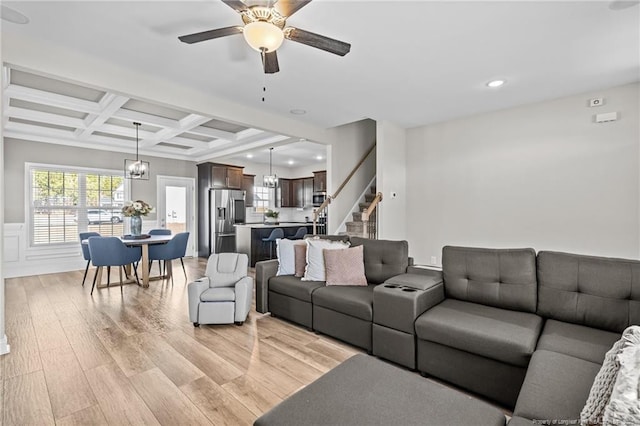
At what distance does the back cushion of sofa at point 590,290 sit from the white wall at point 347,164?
3.74 meters

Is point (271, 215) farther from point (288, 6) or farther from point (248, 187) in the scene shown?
point (288, 6)

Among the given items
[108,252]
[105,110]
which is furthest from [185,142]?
[108,252]

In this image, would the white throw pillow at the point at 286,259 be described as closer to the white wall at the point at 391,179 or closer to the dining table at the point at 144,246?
the white wall at the point at 391,179

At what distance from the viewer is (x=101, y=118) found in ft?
15.0

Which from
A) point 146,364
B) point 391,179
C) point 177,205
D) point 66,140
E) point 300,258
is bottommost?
point 146,364

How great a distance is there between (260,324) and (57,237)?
541 cm

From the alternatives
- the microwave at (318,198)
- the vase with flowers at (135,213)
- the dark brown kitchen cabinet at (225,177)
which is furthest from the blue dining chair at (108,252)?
the microwave at (318,198)

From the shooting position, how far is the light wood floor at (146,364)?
1853 millimetres

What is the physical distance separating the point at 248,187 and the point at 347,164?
12.2 ft

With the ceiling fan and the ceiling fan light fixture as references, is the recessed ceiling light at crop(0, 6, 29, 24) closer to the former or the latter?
the ceiling fan

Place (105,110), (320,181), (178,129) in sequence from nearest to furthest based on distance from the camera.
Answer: (105,110) → (178,129) → (320,181)

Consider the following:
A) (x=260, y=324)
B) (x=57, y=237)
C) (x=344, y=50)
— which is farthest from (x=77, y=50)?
(x=57, y=237)

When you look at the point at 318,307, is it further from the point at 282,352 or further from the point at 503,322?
the point at 503,322

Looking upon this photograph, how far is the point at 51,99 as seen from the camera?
4004mm
